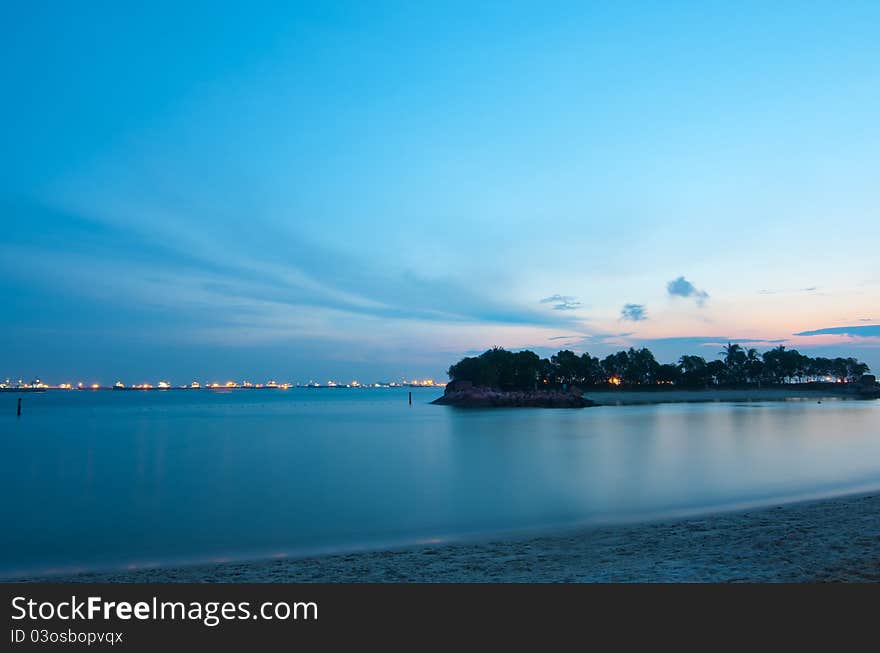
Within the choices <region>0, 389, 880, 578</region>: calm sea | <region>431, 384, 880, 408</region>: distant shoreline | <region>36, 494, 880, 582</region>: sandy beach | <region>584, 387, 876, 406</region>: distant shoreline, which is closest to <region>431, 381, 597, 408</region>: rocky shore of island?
<region>431, 384, 880, 408</region>: distant shoreline

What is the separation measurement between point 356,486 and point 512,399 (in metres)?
91.2

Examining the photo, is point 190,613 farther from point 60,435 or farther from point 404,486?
point 60,435

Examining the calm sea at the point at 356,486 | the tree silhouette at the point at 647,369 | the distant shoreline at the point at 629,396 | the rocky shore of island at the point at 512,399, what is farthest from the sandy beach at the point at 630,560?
the tree silhouette at the point at 647,369

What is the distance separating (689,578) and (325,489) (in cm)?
1824

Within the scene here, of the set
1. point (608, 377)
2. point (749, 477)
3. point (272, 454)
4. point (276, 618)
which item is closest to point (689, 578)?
point (276, 618)

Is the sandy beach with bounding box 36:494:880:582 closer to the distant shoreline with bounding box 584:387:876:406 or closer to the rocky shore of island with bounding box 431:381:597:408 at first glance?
the rocky shore of island with bounding box 431:381:597:408

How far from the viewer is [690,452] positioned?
3581cm

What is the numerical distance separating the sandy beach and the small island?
97.4 meters

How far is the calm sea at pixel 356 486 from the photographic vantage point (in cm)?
1622

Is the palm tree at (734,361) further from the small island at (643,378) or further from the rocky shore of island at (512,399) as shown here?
the rocky shore of island at (512,399)

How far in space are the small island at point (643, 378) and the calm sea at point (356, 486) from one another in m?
72.8

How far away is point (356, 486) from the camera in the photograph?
25.8 meters

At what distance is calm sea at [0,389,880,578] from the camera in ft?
53.2

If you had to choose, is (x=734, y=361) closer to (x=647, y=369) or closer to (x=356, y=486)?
(x=647, y=369)
